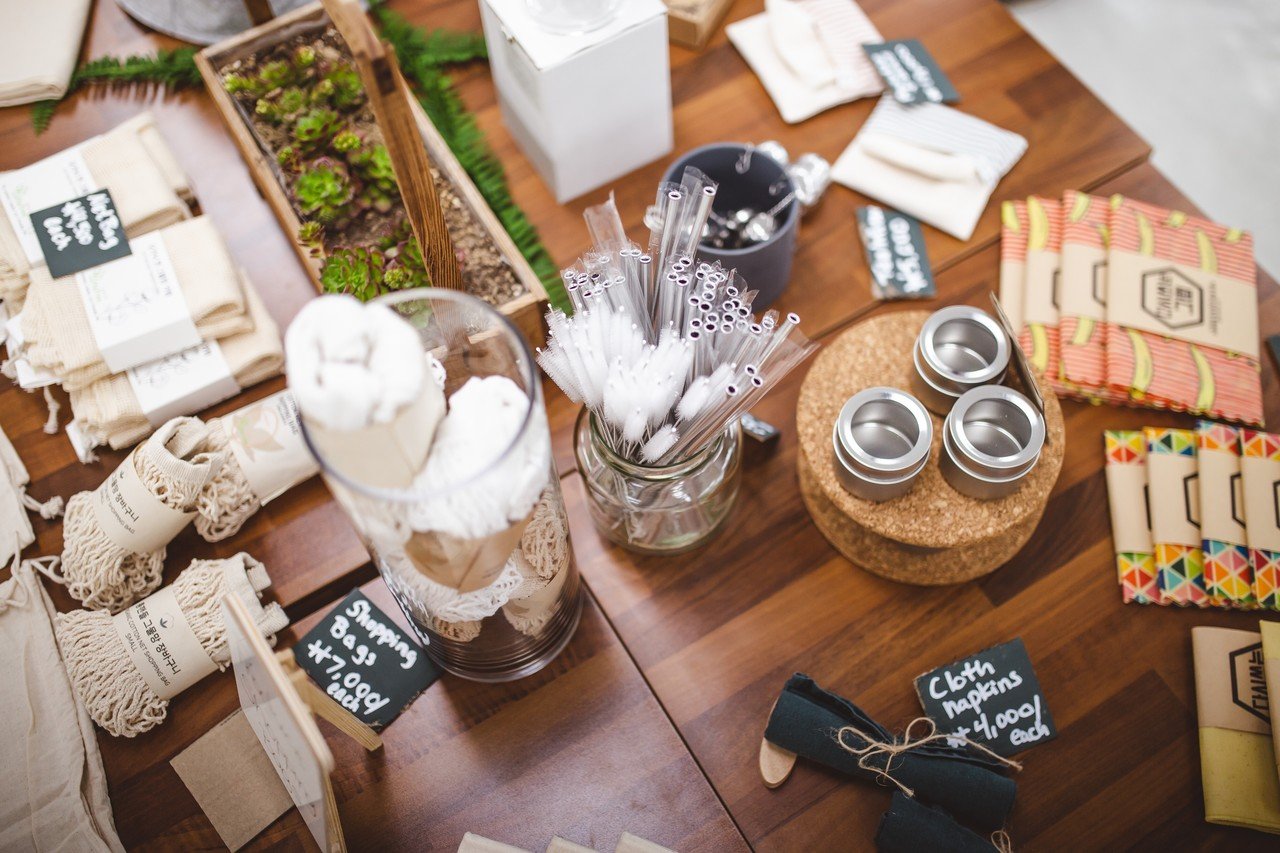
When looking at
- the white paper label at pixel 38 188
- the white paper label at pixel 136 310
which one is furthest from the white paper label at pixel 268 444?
the white paper label at pixel 38 188

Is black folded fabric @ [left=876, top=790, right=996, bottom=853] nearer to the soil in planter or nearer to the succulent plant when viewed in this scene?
the soil in planter

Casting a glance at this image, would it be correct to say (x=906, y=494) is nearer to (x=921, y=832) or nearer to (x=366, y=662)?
(x=921, y=832)

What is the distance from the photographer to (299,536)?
98 centimetres

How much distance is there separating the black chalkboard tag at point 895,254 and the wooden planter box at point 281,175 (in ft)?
1.41

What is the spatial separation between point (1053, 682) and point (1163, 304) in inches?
18.6

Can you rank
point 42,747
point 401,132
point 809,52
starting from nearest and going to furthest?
point 401,132, point 42,747, point 809,52

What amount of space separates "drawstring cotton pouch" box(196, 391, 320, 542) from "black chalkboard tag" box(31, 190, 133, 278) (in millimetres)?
281

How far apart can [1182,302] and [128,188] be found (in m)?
1.29

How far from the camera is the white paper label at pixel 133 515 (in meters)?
0.89

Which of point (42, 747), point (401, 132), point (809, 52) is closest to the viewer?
point (401, 132)

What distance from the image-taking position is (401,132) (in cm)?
73

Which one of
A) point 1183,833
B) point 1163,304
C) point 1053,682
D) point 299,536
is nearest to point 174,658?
point 299,536

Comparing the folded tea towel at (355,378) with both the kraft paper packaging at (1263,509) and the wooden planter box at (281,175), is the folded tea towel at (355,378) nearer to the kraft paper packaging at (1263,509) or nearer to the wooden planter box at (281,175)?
the wooden planter box at (281,175)

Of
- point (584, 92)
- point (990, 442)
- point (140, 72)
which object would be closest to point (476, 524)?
point (990, 442)
